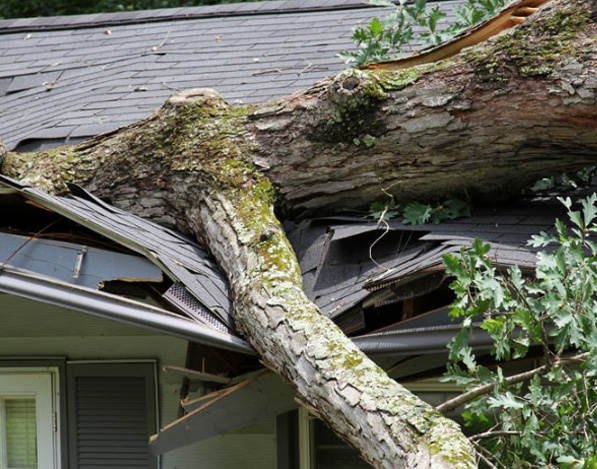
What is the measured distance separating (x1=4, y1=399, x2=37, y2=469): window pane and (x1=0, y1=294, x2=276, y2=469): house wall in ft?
1.06

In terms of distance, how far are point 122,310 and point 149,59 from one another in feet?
13.6

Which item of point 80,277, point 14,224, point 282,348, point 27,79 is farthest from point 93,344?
point 27,79

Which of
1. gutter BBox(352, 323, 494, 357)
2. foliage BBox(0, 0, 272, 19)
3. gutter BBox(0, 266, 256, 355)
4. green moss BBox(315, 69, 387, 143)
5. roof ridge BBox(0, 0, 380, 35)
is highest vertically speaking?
foliage BBox(0, 0, 272, 19)

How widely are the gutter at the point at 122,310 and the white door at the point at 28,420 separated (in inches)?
67.1

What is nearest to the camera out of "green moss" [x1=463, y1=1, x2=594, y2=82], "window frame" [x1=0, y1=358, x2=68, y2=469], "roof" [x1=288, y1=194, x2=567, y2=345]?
"roof" [x1=288, y1=194, x2=567, y2=345]

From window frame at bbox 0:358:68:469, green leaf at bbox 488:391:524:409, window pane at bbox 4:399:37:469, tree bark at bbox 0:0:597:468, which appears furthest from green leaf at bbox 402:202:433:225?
window pane at bbox 4:399:37:469

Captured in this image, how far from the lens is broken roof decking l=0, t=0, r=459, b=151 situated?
20.8 ft

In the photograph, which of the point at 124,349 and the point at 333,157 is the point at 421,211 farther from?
the point at 124,349

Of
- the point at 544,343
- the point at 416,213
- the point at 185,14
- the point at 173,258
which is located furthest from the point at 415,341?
the point at 185,14

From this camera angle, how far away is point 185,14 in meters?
8.70

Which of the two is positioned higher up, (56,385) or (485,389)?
(56,385)

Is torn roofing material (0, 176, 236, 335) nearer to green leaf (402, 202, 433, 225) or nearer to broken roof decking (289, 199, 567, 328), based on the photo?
broken roof decking (289, 199, 567, 328)

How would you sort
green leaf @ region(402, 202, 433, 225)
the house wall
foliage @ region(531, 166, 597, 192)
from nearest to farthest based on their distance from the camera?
green leaf @ region(402, 202, 433, 225), foliage @ region(531, 166, 597, 192), the house wall

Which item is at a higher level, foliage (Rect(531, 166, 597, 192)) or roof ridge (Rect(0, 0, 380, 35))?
roof ridge (Rect(0, 0, 380, 35))
